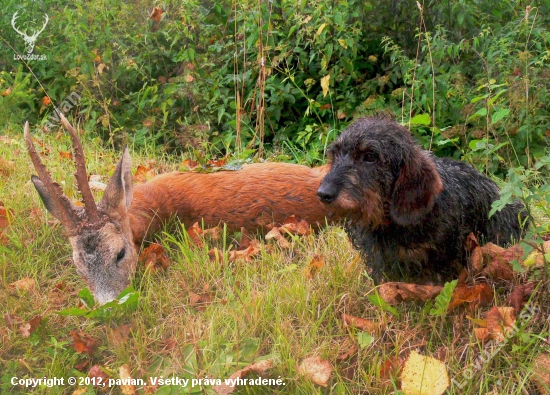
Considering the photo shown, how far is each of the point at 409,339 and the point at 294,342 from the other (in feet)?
1.99

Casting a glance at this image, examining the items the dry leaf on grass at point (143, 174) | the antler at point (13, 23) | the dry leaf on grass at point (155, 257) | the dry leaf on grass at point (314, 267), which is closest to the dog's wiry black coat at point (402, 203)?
the dry leaf on grass at point (314, 267)

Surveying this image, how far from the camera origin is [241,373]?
3.14 m

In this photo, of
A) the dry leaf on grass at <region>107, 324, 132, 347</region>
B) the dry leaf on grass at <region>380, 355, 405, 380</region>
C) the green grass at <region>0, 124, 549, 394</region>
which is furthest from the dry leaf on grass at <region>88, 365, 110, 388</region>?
the dry leaf on grass at <region>380, 355, 405, 380</region>

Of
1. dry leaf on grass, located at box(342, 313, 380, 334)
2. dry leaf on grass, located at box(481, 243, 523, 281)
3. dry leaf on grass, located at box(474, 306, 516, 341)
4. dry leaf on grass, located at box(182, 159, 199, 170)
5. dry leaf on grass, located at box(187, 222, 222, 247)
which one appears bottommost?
dry leaf on grass, located at box(182, 159, 199, 170)

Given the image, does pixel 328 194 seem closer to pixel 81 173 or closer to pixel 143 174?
pixel 81 173

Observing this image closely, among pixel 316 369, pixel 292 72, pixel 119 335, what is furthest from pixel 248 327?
pixel 292 72

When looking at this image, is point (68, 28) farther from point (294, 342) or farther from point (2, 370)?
point (294, 342)

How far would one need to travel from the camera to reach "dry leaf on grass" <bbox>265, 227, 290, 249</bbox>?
442 cm

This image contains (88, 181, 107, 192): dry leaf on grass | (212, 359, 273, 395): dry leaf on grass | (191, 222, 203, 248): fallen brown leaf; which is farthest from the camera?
(88, 181, 107, 192): dry leaf on grass

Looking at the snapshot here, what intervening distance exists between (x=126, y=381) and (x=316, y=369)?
101 cm

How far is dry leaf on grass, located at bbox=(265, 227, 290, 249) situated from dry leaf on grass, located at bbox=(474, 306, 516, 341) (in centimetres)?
159

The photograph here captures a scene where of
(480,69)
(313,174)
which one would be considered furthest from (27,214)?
(480,69)

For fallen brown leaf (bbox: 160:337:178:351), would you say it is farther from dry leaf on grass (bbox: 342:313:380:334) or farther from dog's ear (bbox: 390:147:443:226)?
dog's ear (bbox: 390:147:443:226)

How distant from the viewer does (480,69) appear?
5.97m
